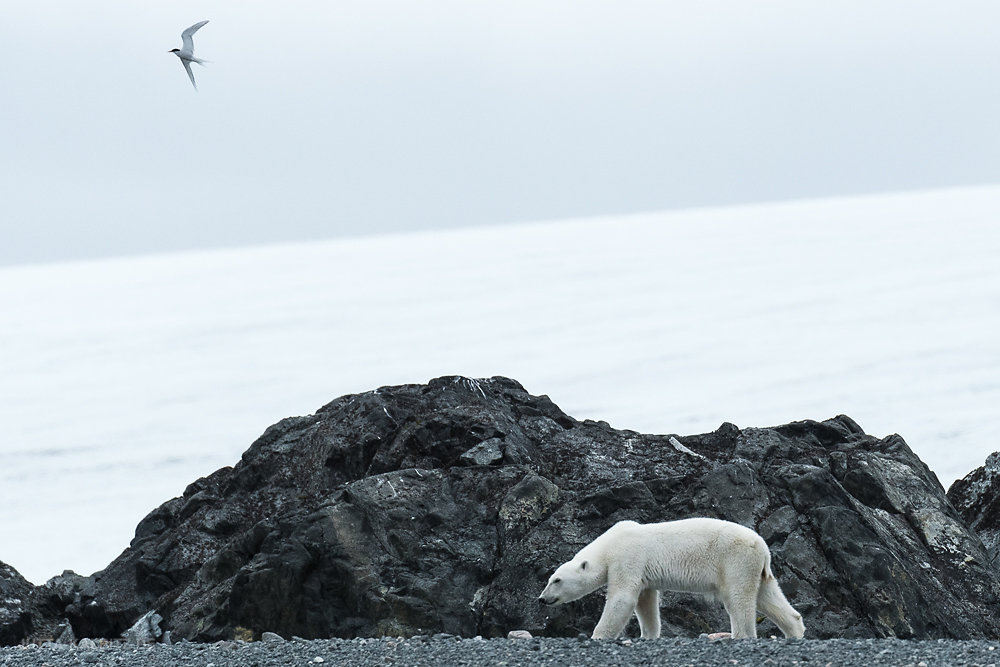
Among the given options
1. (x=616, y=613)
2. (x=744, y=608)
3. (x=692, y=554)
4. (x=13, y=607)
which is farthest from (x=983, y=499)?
(x=13, y=607)

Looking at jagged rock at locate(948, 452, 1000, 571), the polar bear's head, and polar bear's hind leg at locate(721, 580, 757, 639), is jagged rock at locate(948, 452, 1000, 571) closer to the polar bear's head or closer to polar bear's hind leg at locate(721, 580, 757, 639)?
polar bear's hind leg at locate(721, 580, 757, 639)

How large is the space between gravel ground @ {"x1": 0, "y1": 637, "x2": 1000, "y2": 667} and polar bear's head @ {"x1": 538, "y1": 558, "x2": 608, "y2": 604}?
3.30 ft

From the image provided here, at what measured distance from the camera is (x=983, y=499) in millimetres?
18094

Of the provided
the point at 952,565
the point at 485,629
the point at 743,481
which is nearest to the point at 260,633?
the point at 485,629

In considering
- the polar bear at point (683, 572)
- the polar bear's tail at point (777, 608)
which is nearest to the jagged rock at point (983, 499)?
the polar bear's tail at point (777, 608)

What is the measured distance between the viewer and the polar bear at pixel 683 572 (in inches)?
453

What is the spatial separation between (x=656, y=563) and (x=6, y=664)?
6.13 meters

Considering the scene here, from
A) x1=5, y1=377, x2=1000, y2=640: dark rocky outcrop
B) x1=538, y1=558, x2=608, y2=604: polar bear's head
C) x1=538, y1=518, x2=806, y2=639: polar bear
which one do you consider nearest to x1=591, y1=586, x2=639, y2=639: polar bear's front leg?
x1=538, y1=518, x2=806, y2=639: polar bear

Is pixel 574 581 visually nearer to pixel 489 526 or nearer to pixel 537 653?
pixel 537 653

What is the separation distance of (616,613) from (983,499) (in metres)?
9.10

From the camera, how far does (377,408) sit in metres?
16.7

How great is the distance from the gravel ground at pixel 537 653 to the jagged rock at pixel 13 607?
15.2 ft

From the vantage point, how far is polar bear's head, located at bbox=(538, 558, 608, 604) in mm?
11758

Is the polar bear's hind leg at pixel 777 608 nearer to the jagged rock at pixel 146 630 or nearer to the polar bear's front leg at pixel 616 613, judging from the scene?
the polar bear's front leg at pixel 616 613
